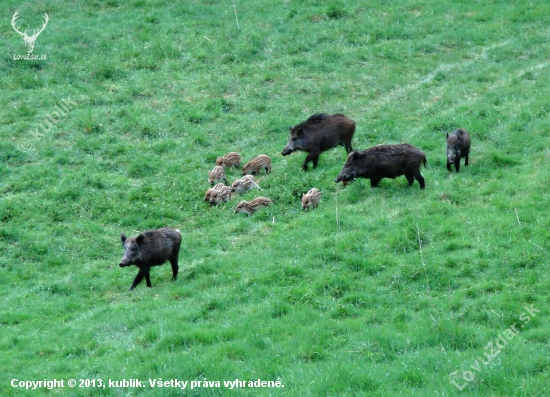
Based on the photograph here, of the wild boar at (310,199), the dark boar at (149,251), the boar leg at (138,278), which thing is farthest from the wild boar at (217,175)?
the boar leg at (138,278)

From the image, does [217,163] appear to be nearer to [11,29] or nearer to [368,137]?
[368,137]

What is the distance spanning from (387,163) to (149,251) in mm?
5315

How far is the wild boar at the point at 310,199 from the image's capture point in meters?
18.1

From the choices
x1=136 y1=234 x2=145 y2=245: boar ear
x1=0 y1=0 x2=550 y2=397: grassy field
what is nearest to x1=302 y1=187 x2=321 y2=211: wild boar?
x1=0 y1=0 x2=550 y2=397: grassy field

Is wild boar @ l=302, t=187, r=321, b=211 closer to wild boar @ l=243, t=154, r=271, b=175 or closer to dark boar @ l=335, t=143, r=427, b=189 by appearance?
dark boar @ l=335, t=143, r=427, b=189

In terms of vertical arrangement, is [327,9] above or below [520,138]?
above

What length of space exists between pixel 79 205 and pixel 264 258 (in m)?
5.46

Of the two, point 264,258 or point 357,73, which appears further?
point 357,73

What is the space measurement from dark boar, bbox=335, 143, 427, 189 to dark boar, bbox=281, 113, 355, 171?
199cm

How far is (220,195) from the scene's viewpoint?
62.0 feet

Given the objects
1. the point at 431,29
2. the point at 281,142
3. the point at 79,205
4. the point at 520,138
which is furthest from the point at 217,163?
the point at 431,29

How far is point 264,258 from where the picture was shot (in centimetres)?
1596

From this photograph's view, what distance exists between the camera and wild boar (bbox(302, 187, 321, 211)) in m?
18.1

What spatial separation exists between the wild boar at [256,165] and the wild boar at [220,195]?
133 cm
